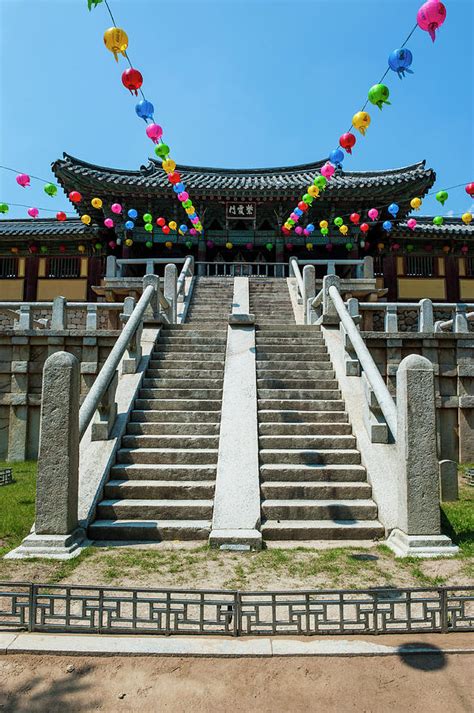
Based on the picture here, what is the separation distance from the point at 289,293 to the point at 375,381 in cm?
921

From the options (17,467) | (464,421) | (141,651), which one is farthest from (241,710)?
(464,421)

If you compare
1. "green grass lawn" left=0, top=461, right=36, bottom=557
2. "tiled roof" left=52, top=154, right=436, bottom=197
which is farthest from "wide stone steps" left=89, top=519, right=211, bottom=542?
"tiled roof" left=52, top=154, right=436, bottom=197

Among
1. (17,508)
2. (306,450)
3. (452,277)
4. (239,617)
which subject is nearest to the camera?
(239,617)

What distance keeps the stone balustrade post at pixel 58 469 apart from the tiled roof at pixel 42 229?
Result: 15.8m

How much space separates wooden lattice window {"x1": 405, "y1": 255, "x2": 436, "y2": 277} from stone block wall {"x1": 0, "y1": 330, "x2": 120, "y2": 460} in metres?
14.4

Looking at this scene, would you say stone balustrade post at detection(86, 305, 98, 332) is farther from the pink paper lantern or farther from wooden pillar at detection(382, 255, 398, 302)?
wooden pillar at detection(382, 255, 398, 302)

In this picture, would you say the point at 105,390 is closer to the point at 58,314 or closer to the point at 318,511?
Result: the point at 318,511

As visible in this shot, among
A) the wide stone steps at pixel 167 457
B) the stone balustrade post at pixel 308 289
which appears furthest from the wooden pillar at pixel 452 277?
the wide stone steps at pixel 167 457

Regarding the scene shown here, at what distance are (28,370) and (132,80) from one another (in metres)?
6.51

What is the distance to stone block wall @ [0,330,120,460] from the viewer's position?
995 centimetres

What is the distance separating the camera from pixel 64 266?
19.9 meters

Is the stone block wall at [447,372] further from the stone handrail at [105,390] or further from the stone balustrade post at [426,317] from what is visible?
the stone handrail at [105,390]

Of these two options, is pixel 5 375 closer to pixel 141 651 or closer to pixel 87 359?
pixel 87 359

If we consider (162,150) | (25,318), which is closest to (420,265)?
(162,150)
